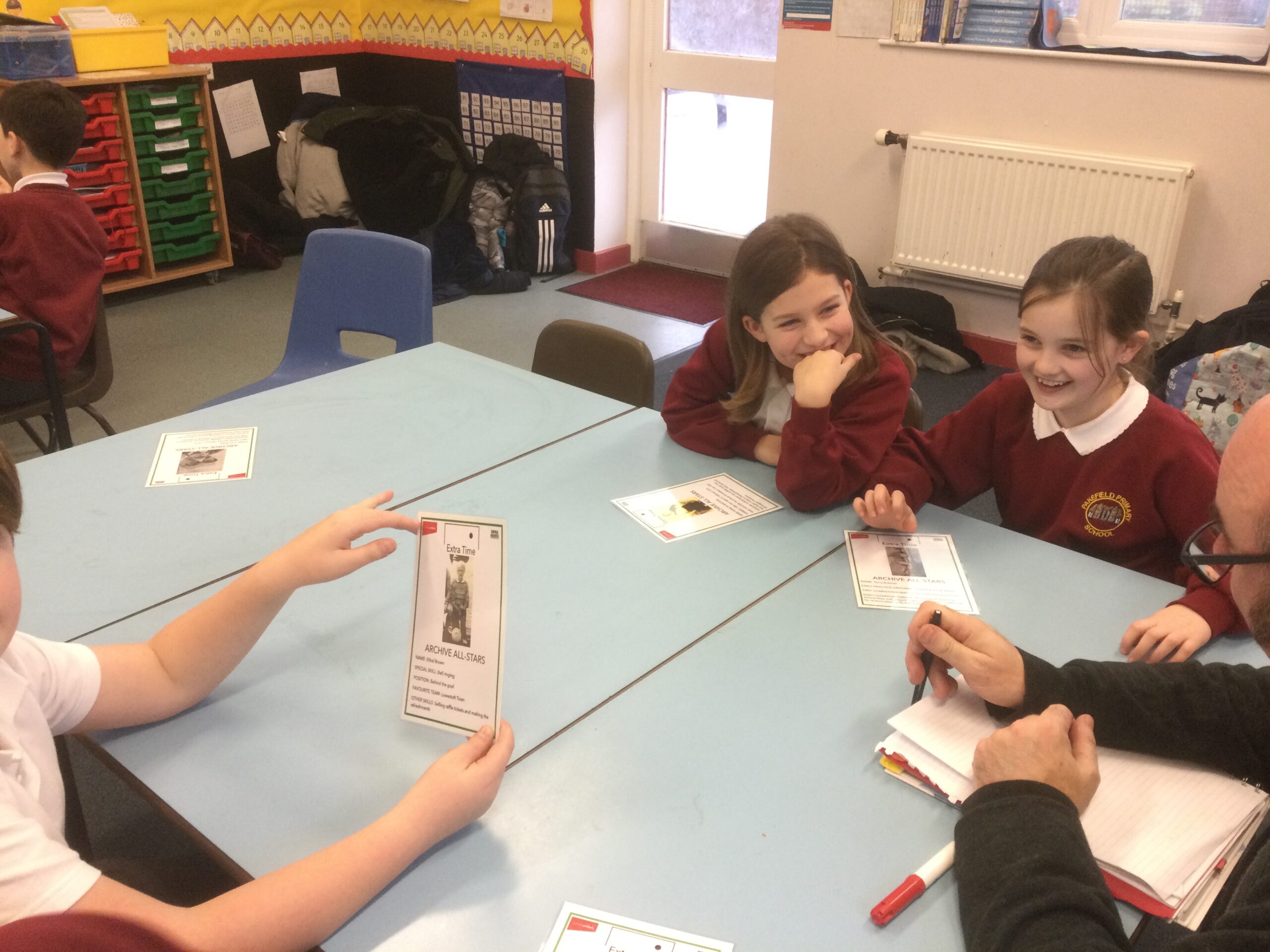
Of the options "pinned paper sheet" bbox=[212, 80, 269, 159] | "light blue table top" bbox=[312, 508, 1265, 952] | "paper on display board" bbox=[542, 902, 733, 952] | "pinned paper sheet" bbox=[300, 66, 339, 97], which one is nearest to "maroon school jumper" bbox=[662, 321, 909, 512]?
"light blue table top" bbox=[312, 508, 1265, 952]

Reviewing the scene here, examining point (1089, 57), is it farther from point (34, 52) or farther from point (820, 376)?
point (34, 52)

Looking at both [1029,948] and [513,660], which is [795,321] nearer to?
[513,660]

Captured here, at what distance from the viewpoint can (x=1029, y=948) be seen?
0.80 metres

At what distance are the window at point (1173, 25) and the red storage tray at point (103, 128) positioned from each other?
3885mm

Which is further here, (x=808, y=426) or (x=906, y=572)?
(x=808, y=426)

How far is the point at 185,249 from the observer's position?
4.79 m

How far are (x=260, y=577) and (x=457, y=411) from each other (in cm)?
86

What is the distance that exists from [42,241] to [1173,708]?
9.88ft

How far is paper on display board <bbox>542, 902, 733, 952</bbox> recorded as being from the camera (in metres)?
0.85

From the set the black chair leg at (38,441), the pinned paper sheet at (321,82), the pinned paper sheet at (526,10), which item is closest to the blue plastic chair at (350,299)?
the black chair leg at (38,441)

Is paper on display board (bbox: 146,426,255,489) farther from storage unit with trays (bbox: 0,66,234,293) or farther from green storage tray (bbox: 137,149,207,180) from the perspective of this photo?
green storage tray (bbox: 137,149,207,180)

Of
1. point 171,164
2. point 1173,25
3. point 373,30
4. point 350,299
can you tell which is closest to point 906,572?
point 350,299

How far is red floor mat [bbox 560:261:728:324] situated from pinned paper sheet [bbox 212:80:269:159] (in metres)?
1.94

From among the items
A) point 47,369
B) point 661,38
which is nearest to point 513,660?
point 47,369
